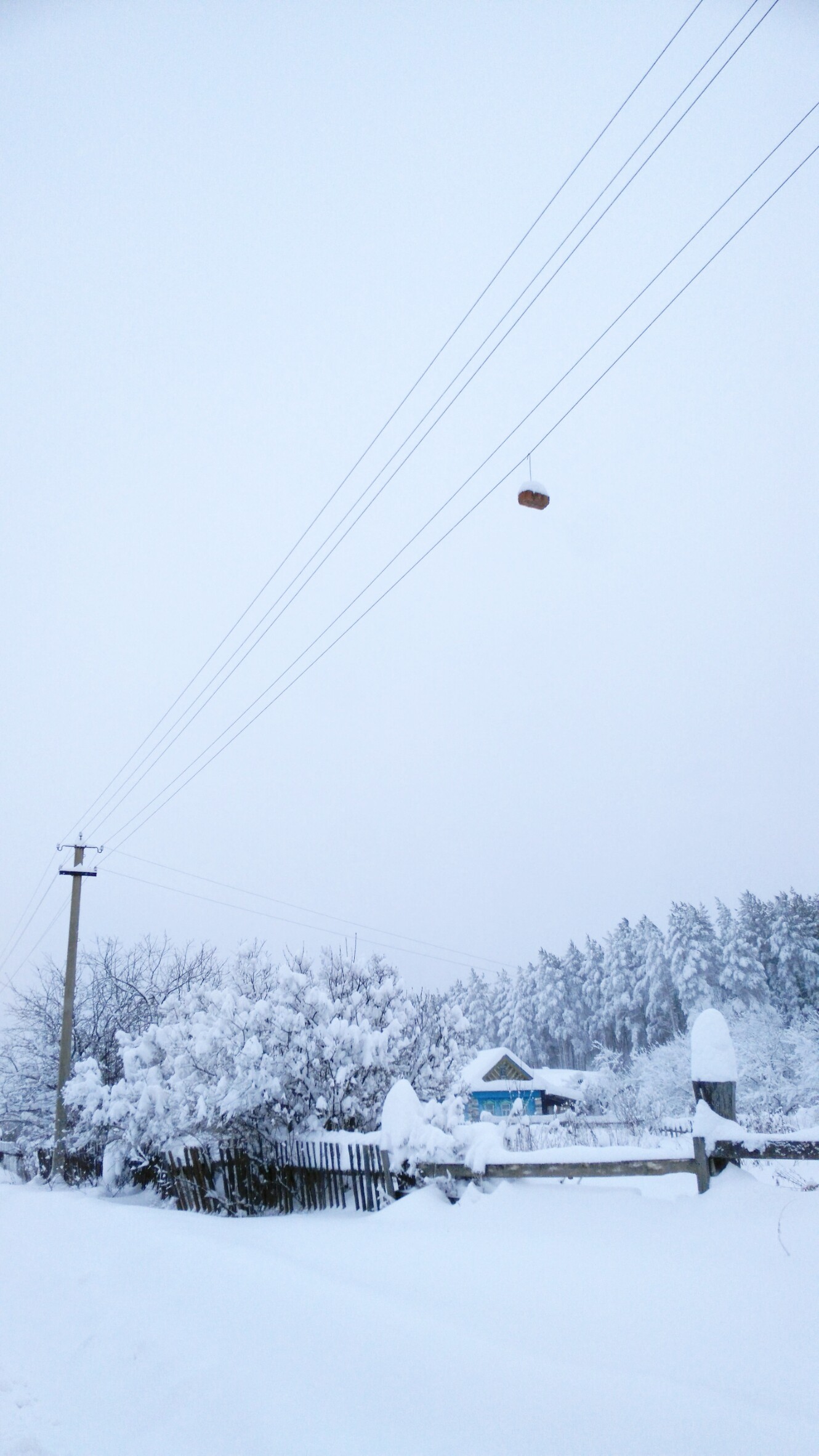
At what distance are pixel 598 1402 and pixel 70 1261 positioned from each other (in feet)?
20.3

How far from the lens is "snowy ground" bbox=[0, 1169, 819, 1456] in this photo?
348 cm

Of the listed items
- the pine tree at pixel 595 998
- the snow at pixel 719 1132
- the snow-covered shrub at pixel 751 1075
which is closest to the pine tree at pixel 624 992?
the pine tree at pixel 595 998

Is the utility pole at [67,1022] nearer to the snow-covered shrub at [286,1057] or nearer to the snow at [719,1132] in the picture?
the snow-covered shrub at [286,1057]

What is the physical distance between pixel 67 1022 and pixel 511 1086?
33940mm

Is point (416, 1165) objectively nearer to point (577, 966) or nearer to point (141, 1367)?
point (141, 1367)

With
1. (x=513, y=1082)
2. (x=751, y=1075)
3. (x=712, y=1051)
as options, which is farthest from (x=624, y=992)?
(x=712, y=1051)

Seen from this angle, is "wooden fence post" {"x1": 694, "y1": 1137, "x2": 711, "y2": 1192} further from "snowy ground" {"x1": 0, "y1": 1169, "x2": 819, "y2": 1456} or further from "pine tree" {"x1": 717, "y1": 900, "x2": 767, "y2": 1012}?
"pine tree" {"x1": 717, "y1": 900, "x2": 767, "y2": 1012}

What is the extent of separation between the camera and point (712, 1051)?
6.94m

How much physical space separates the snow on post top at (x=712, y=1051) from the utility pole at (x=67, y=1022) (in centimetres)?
1634

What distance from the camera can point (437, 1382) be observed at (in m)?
3.87

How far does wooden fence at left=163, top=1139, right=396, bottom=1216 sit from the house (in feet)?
127

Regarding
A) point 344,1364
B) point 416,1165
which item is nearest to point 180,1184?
point 416,1165

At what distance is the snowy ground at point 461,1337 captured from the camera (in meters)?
3.48

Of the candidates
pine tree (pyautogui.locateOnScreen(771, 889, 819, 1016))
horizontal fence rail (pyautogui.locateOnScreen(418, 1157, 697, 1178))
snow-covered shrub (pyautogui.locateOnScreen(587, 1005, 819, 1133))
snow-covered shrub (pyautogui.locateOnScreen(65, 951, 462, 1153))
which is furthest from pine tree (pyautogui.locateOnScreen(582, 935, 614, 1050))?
horizontal fence rail (pyautogui.locateOnScreen(418, 1157, 697, 1178))
